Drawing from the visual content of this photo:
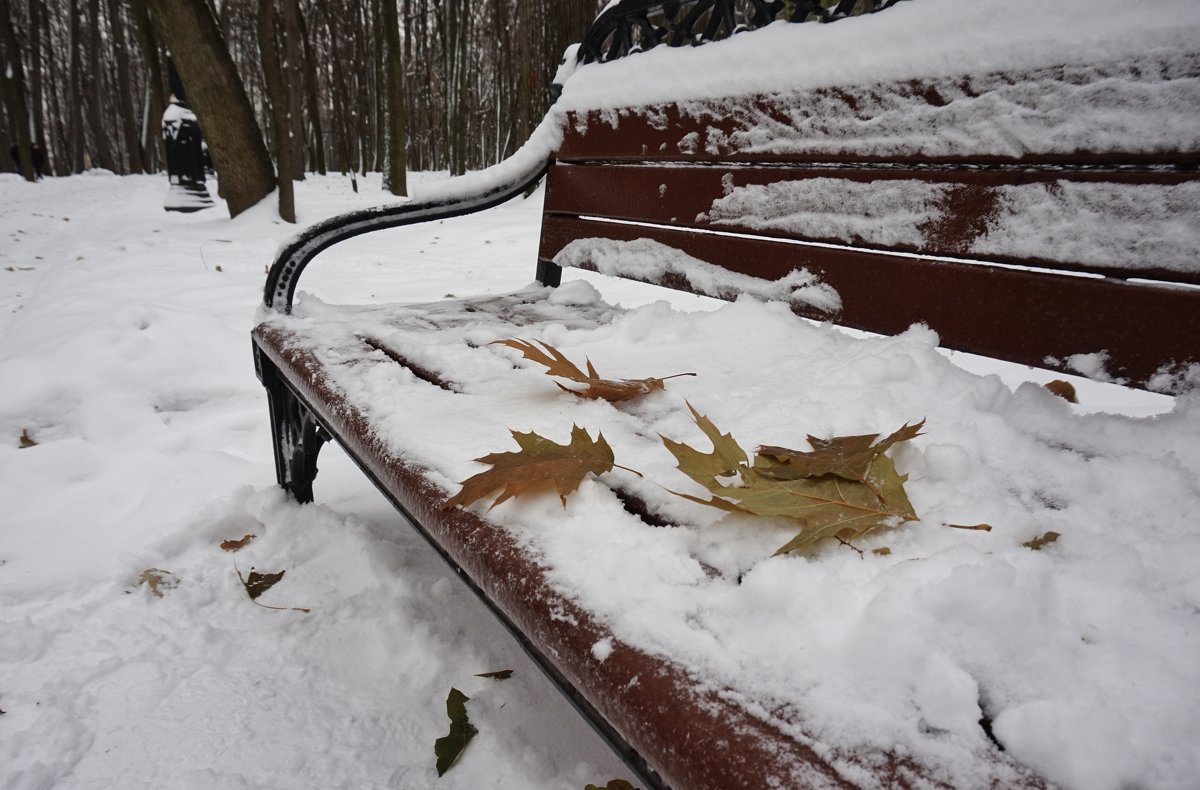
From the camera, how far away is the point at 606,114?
174 cm

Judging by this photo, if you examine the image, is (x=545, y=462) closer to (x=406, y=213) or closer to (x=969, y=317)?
(x=969, y=317)

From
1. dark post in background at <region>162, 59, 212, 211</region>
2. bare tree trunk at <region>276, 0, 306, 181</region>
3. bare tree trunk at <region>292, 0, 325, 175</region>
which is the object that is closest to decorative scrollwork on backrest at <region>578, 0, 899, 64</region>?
dark post in background at <region>162, 59, 212, 211</region>

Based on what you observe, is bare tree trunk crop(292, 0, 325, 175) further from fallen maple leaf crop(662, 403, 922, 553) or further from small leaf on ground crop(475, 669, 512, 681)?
fallen maple leaf crop(662, 403, 922, 553)

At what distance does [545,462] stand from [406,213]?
1099 millimetres

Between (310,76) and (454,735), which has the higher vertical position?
(310,76)

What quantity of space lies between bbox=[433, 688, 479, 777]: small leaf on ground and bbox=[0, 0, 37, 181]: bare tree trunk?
2267cm

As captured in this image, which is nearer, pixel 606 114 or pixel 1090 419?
pixel 1090 419

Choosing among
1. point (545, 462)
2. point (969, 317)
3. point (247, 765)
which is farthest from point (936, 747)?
point (247, 765)

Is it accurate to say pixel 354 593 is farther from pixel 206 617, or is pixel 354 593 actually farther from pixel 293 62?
pixel 293 62

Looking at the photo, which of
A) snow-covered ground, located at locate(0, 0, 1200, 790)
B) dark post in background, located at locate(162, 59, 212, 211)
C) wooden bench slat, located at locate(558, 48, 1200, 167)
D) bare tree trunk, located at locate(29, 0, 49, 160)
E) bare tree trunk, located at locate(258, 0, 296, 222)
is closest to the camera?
snow-covered ground, located at locate(0, 0, 1200, 790)

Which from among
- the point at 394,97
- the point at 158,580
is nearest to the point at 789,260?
the point at 158,580

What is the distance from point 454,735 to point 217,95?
693 centimetres

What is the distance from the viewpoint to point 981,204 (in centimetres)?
108

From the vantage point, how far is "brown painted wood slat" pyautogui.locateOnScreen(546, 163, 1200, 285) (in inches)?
35.9
